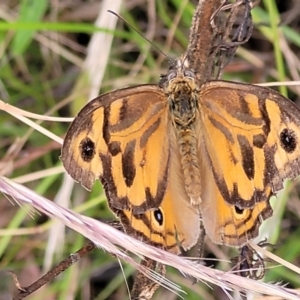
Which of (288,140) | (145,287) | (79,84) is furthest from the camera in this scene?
(79,84)

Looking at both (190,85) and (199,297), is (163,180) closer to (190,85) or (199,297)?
(190,85)

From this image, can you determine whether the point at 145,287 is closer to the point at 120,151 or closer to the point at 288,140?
the point at 120,151

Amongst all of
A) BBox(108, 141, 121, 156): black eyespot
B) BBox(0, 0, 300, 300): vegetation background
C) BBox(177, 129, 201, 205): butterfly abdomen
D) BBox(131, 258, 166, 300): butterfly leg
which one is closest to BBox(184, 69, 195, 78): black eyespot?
BBox(177, 129, 201, 205): butterfly abdomen

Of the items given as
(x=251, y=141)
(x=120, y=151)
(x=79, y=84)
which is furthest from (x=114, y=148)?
(x=79, y=84)

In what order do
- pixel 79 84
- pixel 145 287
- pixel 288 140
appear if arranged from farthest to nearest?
pixel 79 84
pixel 145 287
pixel 288 140

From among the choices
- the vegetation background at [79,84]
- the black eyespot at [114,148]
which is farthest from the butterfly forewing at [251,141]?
the vegetation background at [79,84]

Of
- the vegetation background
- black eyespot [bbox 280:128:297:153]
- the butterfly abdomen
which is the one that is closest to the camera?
black eyespot [bbox 280:128:297:153]

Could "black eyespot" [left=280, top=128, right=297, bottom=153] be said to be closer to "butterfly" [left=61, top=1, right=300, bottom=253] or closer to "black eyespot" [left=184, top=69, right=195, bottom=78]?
"butterfly" [left=61, top=1, right=300, bottom=253]

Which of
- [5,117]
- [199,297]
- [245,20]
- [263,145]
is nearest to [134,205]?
[263,145]
